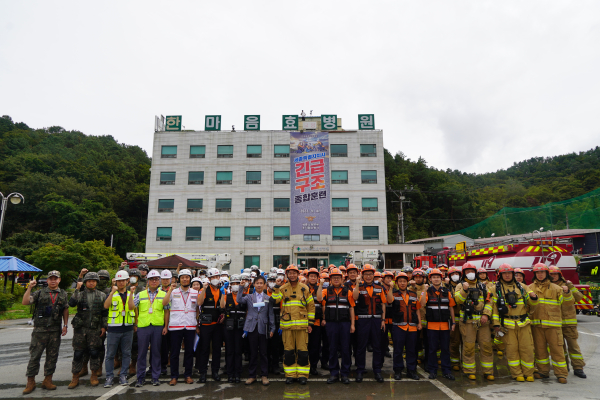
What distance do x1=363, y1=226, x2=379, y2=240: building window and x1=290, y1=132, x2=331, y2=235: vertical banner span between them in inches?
147

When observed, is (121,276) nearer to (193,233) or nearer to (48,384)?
(48,384)

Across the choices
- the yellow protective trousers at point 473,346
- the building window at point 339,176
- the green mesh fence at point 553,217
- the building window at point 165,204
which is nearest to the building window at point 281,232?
the building window at point 339,176

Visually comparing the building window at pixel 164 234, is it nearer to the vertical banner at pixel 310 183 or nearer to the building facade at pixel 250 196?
the building facade at pixel 250 196

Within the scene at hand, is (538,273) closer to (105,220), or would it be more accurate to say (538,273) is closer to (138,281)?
(138,281)

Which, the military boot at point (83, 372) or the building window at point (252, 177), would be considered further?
the building window at point (252, 177)

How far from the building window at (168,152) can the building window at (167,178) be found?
1.89m

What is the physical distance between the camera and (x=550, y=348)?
7.43 m

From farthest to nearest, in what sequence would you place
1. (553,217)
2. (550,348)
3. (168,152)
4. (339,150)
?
(553,217) < (168,152) < (339,150) < (550,348)

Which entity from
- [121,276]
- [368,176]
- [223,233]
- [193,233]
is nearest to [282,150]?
[368,176]

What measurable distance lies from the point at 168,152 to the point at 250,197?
394 inches

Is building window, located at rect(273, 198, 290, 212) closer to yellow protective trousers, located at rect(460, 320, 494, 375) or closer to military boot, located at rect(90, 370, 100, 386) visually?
yellow protective trousers, located at rect(460, 320, 494, 375)

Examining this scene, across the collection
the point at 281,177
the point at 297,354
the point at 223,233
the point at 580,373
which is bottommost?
the point at 580,373

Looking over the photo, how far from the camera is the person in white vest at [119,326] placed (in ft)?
23.1

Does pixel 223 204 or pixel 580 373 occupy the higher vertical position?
pixel 223 204
